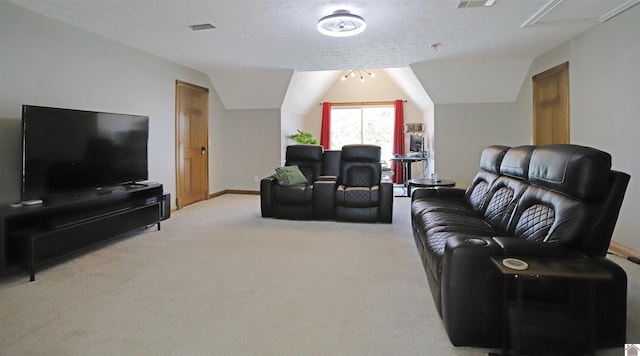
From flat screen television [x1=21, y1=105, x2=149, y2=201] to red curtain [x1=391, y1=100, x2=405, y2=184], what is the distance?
600cm

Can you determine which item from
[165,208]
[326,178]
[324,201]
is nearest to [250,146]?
[326,178]

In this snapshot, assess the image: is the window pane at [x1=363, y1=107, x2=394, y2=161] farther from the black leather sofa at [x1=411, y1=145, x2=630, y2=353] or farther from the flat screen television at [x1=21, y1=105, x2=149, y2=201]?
the black leather sofa at [x1=411, y1=145, x2=630, y2=353]

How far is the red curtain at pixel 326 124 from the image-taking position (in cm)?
894

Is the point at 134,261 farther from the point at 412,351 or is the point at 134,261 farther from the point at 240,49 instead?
the point at 240,49

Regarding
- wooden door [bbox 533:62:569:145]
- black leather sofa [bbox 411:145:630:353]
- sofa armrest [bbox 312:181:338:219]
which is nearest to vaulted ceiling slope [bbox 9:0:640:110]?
wooden door [bbox 533:62:569:145]

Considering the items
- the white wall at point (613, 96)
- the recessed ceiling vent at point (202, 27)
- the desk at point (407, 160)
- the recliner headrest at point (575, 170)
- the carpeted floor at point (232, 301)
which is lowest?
the carpeted floor at point (232, 301)

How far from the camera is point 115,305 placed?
7.51 feet

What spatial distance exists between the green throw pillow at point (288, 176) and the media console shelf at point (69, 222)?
164 centimetres

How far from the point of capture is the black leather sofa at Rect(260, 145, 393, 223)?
15.2ft

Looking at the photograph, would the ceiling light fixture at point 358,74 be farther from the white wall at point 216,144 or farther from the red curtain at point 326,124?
the white wall at point 216,144

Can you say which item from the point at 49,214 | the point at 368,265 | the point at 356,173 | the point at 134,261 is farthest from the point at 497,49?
the point at 49,214

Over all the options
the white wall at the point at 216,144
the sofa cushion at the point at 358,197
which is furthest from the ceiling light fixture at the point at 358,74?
the sofa cushion at the point at 358,197

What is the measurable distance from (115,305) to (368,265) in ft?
6.35

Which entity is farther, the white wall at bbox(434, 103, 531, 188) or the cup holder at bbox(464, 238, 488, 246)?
the white wall at bbox(434, 103, 531, 188)
